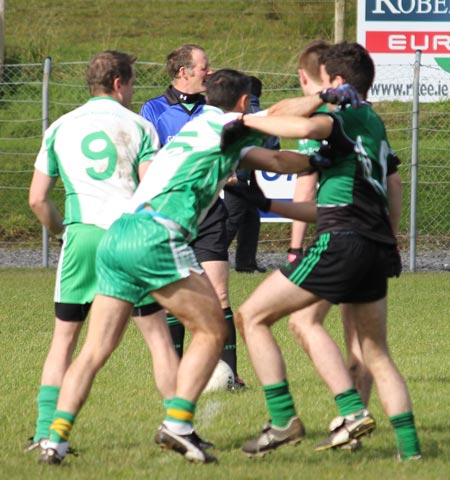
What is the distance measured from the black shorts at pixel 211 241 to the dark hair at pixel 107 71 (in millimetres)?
1963

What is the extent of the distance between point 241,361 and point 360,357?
9.01 feet

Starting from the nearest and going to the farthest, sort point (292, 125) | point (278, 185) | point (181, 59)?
point (292, 125) → point (181, 59) → point (278, 185)

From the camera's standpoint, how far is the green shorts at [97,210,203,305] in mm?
5336

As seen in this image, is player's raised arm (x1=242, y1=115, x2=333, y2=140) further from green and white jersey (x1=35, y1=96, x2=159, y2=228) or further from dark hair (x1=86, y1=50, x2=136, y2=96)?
dark hair (x1=86, y1=50, x2=136, y2=96)

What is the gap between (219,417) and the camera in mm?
6836

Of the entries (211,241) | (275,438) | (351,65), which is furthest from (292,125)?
(211,241)

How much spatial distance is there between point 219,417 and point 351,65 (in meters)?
2.27

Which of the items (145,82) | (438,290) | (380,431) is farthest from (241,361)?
(145,82)

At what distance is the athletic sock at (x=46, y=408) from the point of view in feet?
19.4

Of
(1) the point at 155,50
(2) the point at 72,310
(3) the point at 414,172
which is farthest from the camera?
(1) the point at 155,50

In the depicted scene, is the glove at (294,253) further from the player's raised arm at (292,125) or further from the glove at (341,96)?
the glove at (341,96)

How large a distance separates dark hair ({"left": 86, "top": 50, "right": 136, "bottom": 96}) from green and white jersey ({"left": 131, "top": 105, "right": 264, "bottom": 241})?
641 millimetres

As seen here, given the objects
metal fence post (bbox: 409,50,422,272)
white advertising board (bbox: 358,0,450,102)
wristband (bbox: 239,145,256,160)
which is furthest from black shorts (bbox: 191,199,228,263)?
white advertising board (bbox: 358,0,450,102)

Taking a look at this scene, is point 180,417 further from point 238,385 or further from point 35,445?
point 238,385
